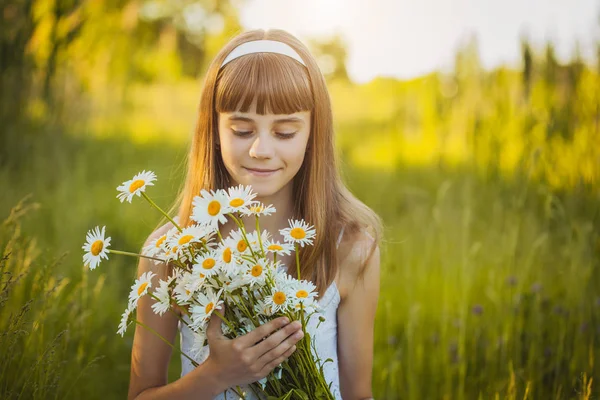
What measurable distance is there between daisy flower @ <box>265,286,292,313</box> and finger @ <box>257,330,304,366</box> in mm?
79

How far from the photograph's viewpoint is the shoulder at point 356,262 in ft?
5.89

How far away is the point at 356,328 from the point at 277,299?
0.65m

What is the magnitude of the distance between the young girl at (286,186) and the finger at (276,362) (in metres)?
0.19

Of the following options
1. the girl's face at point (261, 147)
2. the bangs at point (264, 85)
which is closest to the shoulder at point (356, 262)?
the girl's face at point (261, 147)

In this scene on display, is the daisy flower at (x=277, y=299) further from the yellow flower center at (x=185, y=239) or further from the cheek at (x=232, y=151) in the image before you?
the cheek at (x=232, y=151)

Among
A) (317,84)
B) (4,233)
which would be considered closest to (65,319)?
(4,233)

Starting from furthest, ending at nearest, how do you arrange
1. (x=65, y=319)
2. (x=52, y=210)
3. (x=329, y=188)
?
(x=52, y=210) → (x=65, y=319) → (x=329, y=188)

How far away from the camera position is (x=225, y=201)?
1198 millimetres

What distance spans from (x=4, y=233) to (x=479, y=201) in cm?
296

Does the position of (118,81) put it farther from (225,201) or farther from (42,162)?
(225,201)

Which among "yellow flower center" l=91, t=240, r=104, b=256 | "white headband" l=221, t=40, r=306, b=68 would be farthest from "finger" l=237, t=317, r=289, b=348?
"white headband" l=221, t=40, r=306, b=68

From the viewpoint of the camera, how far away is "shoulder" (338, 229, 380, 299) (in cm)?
179

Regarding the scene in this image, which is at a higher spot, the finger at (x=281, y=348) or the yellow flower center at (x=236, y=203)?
the yellow flower center at (x=236, y=203)

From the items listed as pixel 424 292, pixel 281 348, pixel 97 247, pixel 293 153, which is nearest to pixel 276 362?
pixel 281 348
